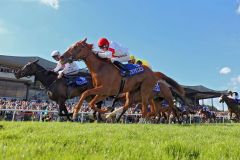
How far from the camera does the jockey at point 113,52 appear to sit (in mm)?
10522

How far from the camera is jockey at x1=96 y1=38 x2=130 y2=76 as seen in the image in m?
10.5

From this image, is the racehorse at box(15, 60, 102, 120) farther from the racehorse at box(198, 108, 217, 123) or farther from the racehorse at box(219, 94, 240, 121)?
the racehorse at box(198, 108, 217, 123)

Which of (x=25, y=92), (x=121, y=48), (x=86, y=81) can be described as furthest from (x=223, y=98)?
(x=25, y=92)

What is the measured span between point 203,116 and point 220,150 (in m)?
25.9

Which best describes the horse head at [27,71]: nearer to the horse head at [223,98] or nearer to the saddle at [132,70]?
the saddle at [132,70]

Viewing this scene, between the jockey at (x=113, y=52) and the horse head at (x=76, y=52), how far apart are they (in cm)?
44

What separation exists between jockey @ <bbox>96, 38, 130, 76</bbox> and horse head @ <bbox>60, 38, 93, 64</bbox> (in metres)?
0.44

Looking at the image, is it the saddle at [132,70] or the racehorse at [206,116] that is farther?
the racehorse at [206,116]

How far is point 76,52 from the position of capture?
10.1 m

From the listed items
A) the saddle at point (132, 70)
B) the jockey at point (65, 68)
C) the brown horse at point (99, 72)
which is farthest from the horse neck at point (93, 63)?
the jockey at point (65, 68)

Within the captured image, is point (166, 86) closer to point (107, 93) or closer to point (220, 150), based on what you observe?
point (107, 93)

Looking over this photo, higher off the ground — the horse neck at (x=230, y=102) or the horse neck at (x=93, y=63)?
the horse neck at (x=230, y=102)

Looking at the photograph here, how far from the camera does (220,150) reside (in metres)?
3.59

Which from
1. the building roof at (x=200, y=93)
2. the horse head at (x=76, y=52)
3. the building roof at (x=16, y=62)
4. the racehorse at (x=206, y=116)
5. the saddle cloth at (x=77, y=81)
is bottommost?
the racehorse at (x=206, y=116)
